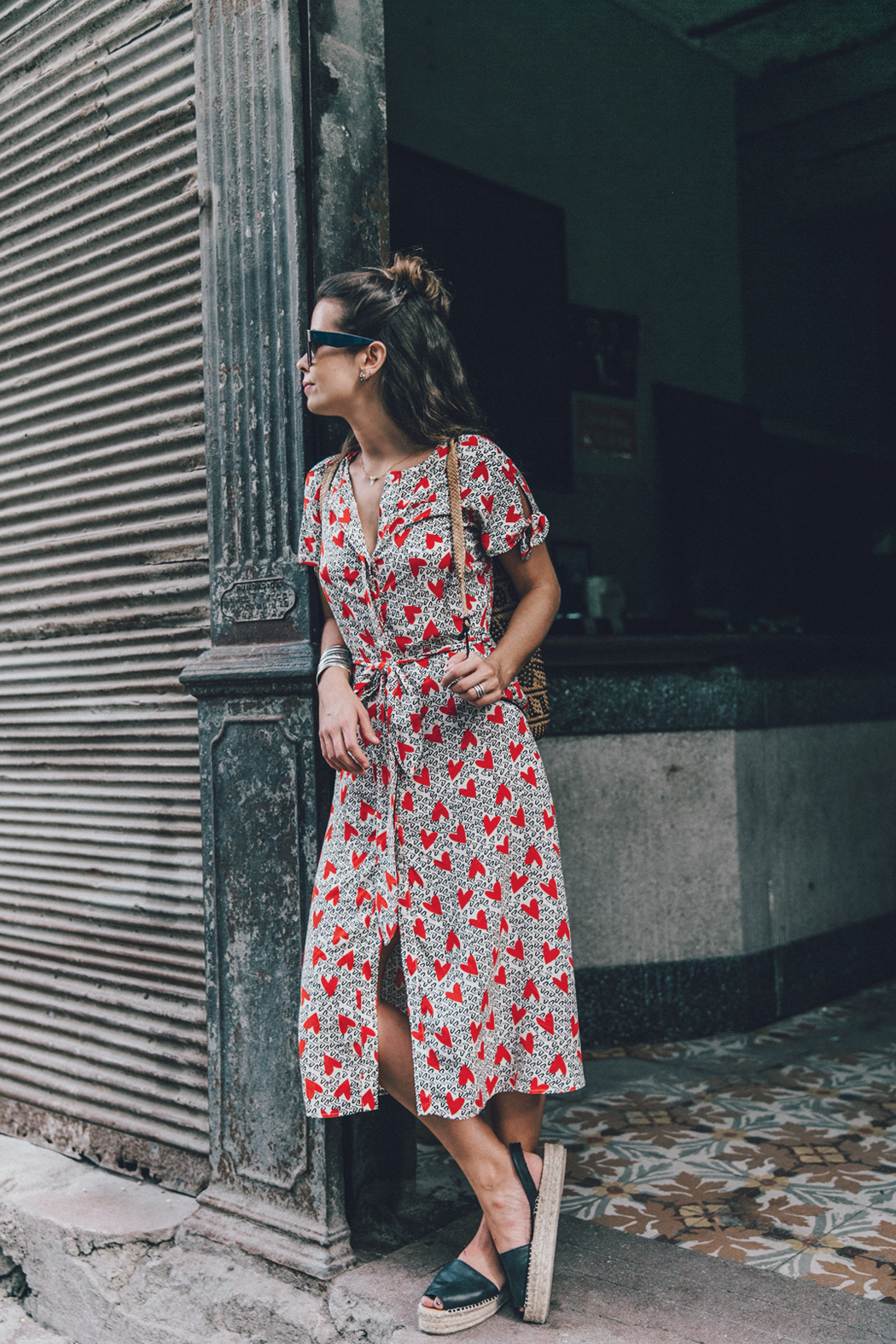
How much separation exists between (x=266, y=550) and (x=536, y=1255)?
1582 millimetres

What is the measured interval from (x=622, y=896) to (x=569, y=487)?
2716 millimetres

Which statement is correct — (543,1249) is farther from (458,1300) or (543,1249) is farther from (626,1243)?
(626,1243)

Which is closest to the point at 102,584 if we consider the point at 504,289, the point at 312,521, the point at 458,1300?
the point at 312,521

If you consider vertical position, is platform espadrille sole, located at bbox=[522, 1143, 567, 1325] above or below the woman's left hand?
below

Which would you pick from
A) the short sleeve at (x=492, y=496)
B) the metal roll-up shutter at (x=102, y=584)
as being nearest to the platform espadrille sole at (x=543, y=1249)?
the metal roll-up shutter at (x=102, y=584)

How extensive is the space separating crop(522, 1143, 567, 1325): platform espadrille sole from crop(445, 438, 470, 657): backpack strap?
1.05 meters

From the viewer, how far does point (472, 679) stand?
81.0 inches

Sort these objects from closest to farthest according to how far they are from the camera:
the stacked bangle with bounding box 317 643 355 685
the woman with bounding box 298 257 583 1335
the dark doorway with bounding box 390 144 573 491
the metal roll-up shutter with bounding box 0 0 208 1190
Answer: the woman with bounding box 298 257 583 1335, the stacked bangle with bounding box 317 643 355 685, the metal roll-up shutter with bounding box 0 0 208 1190, the dark doorway with bounding box 390 144 573 491

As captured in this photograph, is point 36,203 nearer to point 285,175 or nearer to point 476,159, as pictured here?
point 285,175

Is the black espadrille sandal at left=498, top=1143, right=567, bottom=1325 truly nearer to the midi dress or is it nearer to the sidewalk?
the sidewalk

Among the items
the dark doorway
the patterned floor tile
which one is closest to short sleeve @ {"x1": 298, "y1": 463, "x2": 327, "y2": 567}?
the patterned floor tile

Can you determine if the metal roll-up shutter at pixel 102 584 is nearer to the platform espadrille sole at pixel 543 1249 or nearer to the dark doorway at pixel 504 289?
the platform espadrille sole at pixel 543 1249

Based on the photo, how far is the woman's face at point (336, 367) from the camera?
2199 mm

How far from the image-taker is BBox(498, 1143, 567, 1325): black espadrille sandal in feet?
6.94
